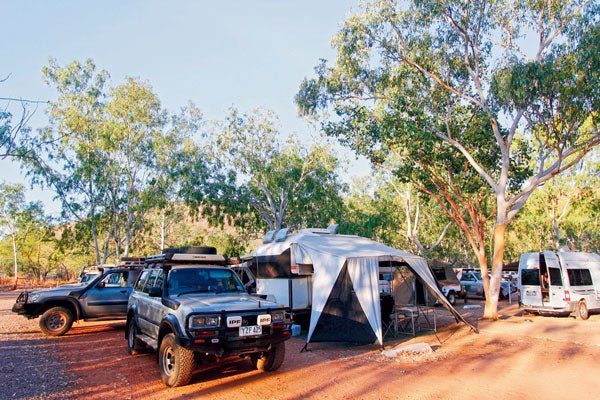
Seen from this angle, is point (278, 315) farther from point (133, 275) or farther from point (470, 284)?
point (470, 284)

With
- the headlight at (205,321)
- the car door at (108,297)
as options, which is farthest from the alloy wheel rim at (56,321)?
the headlight at (205,321)

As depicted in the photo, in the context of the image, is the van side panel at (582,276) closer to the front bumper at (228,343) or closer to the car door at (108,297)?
the front bumper at (228,343)

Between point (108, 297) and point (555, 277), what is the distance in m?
14.0

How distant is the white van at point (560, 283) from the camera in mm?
15016

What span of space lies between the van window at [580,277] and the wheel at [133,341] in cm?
1360

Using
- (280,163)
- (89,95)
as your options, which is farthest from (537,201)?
(89,95)

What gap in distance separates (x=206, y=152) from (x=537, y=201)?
24206mm

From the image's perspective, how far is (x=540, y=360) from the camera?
859cm

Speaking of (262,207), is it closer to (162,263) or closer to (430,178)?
(430,178)

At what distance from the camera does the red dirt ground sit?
250 inches

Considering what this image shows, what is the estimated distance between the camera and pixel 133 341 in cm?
887

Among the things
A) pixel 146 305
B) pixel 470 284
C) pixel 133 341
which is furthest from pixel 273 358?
pixel 470 284

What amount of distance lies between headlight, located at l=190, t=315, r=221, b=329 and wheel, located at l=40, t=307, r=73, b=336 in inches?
270

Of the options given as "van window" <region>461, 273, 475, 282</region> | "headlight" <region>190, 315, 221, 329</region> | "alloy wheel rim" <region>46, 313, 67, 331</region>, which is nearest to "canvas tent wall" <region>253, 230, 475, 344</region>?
"headlight" <region>190, 315, 221, 329</region>
